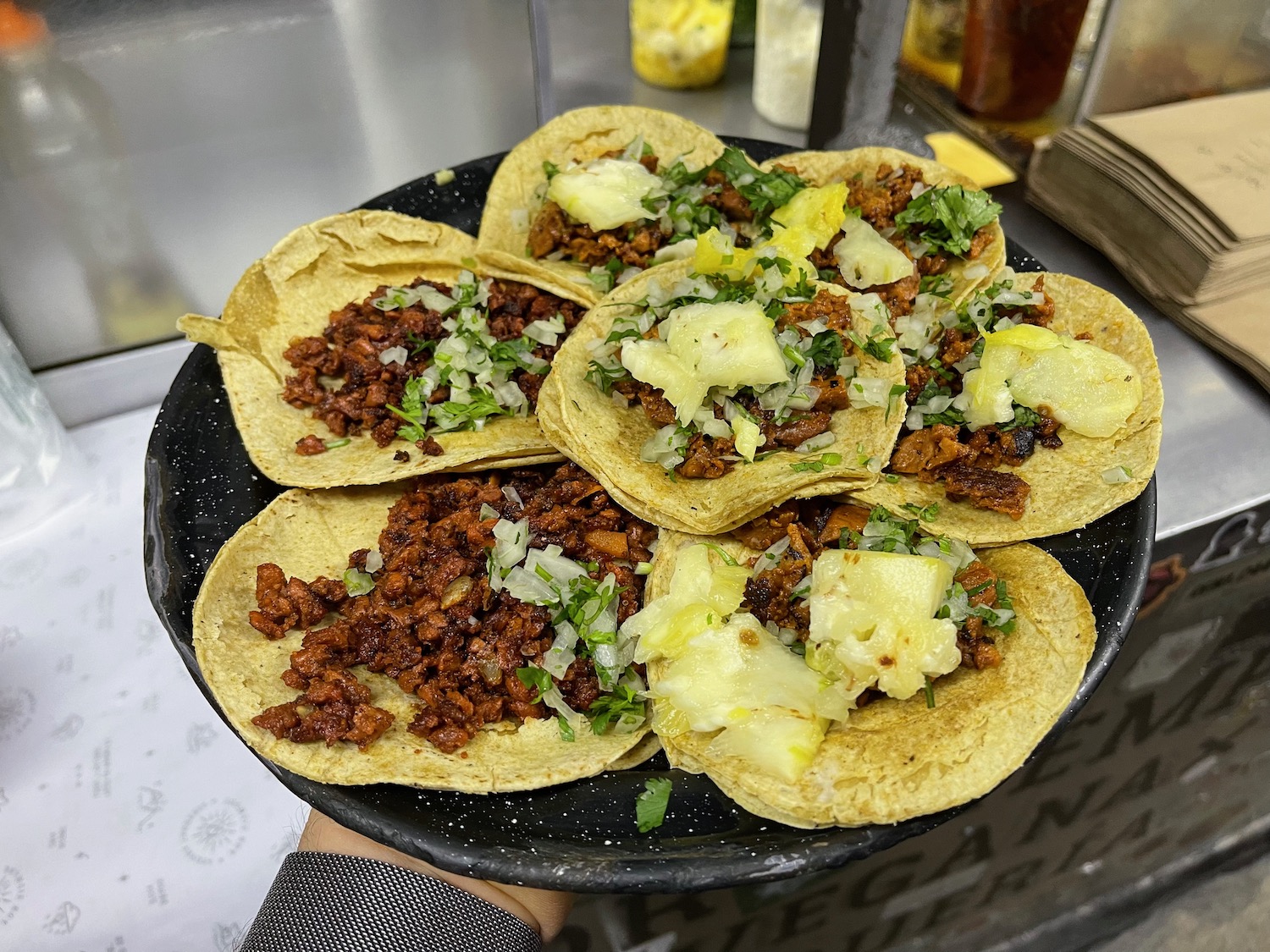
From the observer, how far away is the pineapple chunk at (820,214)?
2.47 metres

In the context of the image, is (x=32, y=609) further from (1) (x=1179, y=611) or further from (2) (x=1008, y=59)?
(2) (x=1008, y=59)

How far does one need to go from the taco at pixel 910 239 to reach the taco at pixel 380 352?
78 cm

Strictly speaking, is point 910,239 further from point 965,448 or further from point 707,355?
point 707,355

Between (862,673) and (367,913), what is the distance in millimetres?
1128

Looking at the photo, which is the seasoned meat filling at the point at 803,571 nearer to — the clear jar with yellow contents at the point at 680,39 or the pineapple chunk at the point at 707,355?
the pineapple chunk at the point at 707,355

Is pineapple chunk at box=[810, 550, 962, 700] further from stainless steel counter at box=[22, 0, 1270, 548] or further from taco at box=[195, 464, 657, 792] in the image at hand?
stainless steel counter at box=[22, 0, 1270, 548]

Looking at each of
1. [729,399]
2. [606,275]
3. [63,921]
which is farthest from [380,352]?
[63,921]

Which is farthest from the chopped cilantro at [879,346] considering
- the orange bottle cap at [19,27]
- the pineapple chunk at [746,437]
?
the orange bottle cap at [19,27]

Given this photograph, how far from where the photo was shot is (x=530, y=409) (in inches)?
94.2

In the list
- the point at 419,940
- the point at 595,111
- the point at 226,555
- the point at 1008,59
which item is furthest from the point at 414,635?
the point at 1008,59

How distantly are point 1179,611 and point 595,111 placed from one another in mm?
2594

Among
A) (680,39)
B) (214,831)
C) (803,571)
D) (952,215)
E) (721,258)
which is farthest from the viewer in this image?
(680,39)

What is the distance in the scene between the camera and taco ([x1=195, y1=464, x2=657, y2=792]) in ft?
5.79

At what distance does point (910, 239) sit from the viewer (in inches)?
101
